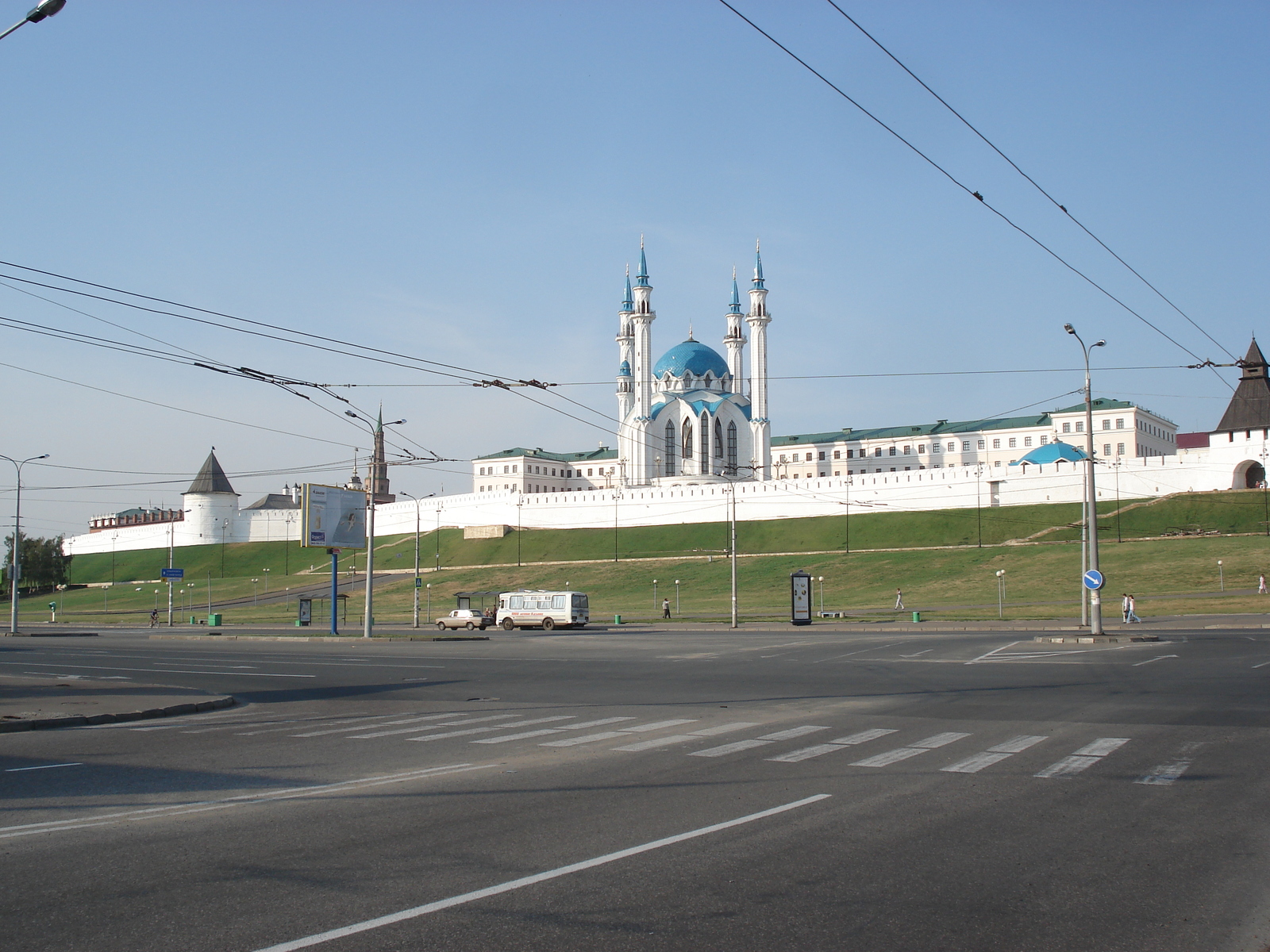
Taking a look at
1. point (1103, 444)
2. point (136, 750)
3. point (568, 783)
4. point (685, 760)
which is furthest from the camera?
point (1103, 444)

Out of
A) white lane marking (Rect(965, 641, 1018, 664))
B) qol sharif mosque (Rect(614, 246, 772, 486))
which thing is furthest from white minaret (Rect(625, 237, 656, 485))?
white lane marking (Rect(965, 641, 1018, 664))

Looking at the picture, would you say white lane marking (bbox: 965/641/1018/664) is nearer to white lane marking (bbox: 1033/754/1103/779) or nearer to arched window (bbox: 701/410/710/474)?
white lane marking (bbox: 1033/754/1103/779)

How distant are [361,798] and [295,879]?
2666 mm

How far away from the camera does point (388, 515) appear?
132500 millimetres

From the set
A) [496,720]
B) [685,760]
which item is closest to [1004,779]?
[685,760]

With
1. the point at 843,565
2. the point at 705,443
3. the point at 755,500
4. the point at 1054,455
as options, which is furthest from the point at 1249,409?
the point at 705,443

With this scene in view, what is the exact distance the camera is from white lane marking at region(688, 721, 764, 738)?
1296 centimetres

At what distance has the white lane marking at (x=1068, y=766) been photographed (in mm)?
9820

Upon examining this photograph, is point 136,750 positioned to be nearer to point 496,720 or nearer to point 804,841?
point 496,720

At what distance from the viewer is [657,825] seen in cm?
770

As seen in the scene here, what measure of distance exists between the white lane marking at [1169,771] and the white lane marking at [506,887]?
3777 millimetres

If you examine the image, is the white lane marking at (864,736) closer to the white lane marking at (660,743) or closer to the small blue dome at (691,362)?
the white lane marking at (660,743)

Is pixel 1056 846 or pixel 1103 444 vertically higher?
pixel 1103 444

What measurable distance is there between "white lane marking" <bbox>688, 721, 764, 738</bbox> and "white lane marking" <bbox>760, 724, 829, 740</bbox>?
1.92 feet
